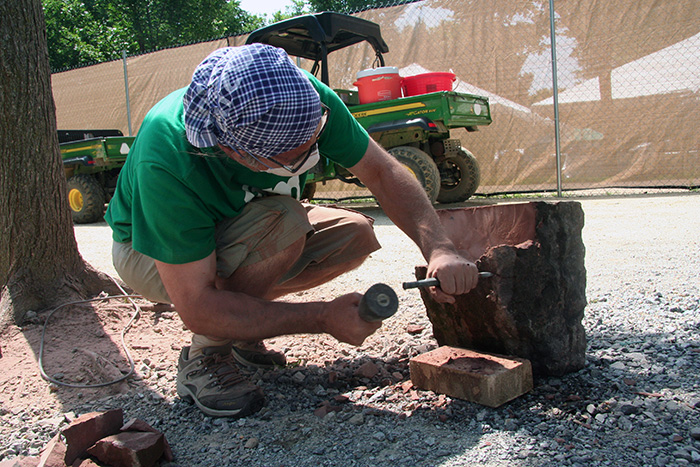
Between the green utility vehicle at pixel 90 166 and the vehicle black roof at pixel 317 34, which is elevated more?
the vehicle black roof at pixel 317 34

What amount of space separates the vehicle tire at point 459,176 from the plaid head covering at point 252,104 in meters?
5.55

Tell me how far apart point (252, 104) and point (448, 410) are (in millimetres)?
1175

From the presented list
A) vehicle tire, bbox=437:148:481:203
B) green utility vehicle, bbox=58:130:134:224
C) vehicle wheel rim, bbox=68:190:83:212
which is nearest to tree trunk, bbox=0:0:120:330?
vehicle tire, bbox=437:148:481:203

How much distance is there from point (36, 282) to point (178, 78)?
8021 mm

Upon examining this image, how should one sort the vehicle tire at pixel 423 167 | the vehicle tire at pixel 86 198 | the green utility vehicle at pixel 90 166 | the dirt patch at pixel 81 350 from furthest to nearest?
1. the vehicle tire at pixel 86 198
2. the green utility vehicle at pixel 90 166
3. the vehicle tire at pixel 423 167
4. the dirt patch at pixel 81 350

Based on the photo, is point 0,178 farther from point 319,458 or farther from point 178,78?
point 178,78

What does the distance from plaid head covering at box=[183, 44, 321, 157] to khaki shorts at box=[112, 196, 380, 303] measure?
16.0 inches

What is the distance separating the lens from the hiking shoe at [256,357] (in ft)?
7.88

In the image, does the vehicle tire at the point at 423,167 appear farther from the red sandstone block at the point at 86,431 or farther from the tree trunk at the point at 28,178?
the red sandstone block at the point at 86,431

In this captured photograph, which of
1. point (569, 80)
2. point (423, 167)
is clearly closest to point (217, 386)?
point (423, 167)

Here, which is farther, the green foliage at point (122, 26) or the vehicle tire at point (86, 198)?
the green foliage at point (122, 26)

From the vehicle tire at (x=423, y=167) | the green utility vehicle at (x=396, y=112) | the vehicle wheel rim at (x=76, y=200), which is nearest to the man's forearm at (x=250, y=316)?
the green utility vehicle at (x=396, y=112)

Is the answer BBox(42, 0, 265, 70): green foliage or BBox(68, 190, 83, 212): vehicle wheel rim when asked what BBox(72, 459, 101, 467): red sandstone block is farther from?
BBox(42, 0, 265, 70): green foliage

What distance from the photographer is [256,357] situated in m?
2.40
